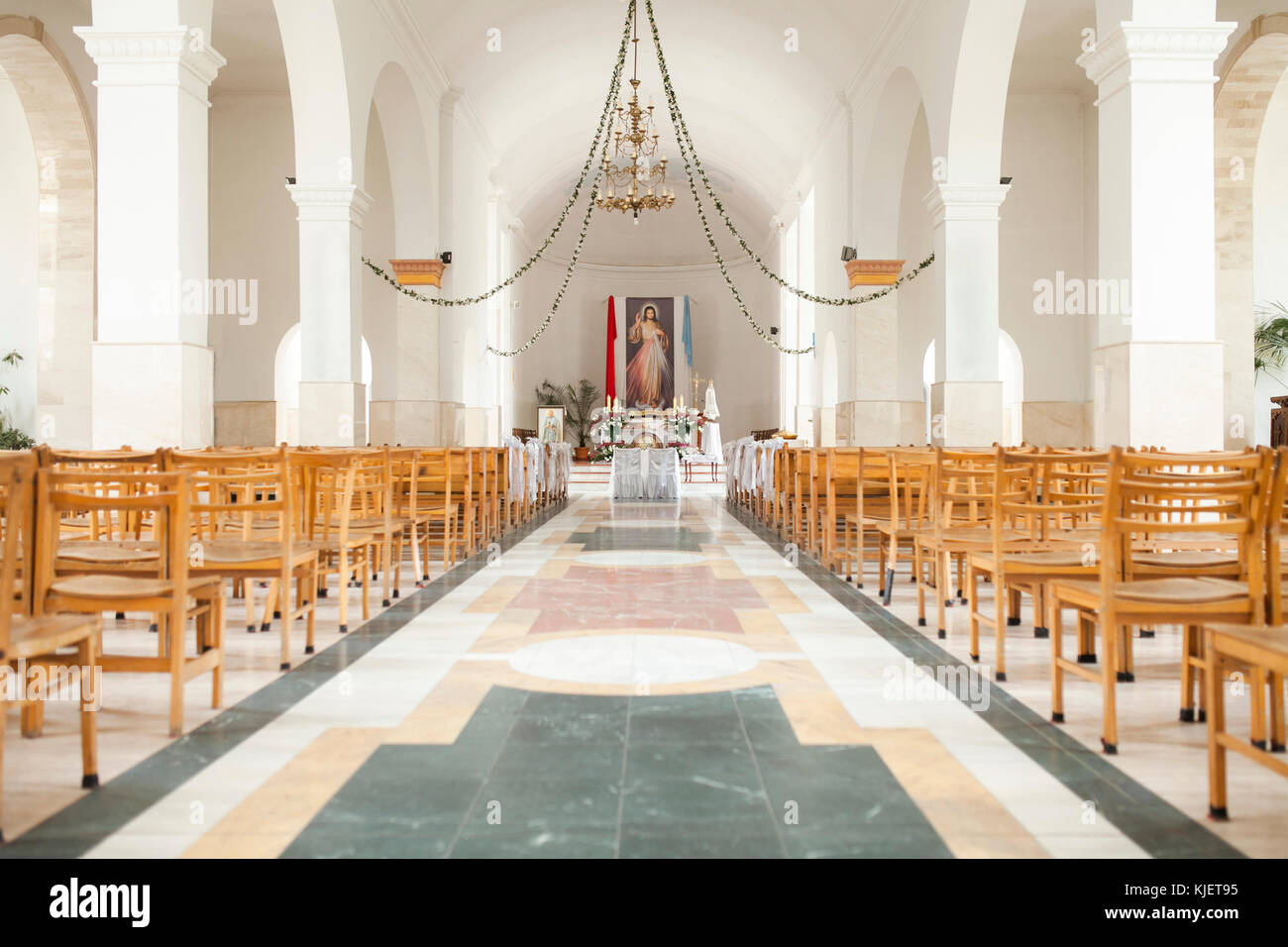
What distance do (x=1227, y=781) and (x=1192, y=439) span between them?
3.73 metres

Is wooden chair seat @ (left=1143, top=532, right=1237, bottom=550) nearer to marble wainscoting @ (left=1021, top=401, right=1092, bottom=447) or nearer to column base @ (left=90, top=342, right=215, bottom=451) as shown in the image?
column base @ (left=90, top=342, right=215, bottom=451)

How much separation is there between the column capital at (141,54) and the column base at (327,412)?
11.4 feet

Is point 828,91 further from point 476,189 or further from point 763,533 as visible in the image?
point 763,533

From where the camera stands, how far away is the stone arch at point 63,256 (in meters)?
10.8

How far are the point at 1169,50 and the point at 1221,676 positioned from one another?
4800 mm

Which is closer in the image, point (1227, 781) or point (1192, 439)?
point (1227, 781)

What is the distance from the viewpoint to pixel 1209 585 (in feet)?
10.0

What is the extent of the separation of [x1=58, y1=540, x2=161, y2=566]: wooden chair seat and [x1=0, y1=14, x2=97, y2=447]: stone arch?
7.82m

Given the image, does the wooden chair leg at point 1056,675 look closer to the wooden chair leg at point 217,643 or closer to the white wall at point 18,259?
the wooden chair leg at point 217,643

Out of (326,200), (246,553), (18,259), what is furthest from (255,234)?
(246,553)

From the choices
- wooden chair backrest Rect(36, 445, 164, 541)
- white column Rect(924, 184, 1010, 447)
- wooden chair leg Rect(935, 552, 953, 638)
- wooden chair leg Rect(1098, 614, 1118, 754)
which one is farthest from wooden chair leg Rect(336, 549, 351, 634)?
white column Rect(924, 184, 1010, 447)

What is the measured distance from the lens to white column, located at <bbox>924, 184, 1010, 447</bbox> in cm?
928

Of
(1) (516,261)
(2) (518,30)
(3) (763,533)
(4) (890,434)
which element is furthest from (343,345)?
(1) (516,261)

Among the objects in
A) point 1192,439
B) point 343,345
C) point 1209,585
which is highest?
point 343,345
